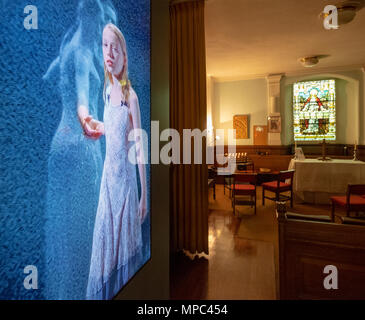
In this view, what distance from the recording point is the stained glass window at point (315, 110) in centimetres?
808

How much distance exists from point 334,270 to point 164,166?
1.60 m

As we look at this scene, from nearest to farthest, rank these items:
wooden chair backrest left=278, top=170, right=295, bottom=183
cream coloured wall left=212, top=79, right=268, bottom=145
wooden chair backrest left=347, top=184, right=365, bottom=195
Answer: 1. wooden chair backrest left=347, top=184, right=365, bottom=195
2. wooden chair backrest left=278, top=170, right=295, bottom=183
3. cream coloured wall left=212, top=79, right=268, bottom=145

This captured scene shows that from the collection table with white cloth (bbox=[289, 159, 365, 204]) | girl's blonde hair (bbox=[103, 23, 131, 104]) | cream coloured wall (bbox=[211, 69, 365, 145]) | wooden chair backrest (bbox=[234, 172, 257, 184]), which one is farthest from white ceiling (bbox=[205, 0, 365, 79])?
girl's blonde hair (bbox=[103, 23, 131, 104])

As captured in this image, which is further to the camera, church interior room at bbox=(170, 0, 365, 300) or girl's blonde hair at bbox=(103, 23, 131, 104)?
church interior room at bbox=(170, 0, 365, 300)

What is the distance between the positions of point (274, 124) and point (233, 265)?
647cm

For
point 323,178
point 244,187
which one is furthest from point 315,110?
point 244,187

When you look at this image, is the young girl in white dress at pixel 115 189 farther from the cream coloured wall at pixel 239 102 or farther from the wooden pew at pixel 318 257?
the cream coloured wall at pixel 239 102

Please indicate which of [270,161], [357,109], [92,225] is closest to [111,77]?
[92,225]

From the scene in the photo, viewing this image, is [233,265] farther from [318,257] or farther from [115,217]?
[115,217]

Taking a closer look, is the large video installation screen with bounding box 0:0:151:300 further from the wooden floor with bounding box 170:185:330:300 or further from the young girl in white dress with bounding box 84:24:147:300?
the wooden floor with bounding box 170:185:330:300

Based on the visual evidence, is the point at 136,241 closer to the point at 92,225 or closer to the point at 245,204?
the point at 92,225

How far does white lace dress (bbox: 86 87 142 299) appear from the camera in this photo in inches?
33.5

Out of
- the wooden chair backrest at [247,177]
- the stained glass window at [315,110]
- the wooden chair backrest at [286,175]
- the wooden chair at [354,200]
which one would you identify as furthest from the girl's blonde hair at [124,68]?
the stained glass window at [315,110]

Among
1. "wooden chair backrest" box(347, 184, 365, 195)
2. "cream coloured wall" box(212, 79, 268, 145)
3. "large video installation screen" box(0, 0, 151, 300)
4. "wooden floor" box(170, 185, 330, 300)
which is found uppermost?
"cream coloured wall" box(212, 79, 268, 145)
